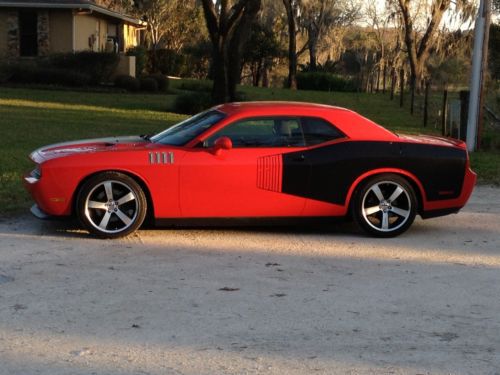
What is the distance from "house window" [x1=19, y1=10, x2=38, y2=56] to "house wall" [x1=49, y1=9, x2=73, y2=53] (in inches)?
27.2

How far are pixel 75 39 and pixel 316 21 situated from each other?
28531mm

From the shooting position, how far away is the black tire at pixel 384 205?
777 cm

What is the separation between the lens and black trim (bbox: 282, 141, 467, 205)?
25.2 ft

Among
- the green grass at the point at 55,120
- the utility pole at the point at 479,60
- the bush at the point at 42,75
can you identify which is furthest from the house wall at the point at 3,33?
the utility pole at the point at 479,60

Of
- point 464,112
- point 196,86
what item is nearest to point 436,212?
point 464,112

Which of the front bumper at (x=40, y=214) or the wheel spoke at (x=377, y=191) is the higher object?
the wheel spoke at (x=377, y=191)

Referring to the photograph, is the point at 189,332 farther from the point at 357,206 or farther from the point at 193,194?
the point at 357,206

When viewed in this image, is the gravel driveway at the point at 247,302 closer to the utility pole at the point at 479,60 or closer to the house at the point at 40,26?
the utility pole at the point at 479,60

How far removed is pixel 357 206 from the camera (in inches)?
306

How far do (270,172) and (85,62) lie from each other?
24858mm

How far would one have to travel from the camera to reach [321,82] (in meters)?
45.7

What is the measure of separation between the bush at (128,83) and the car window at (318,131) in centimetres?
2427

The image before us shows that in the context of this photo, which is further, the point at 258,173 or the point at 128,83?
the point at 128,83

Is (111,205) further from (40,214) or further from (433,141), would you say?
(433,141)
